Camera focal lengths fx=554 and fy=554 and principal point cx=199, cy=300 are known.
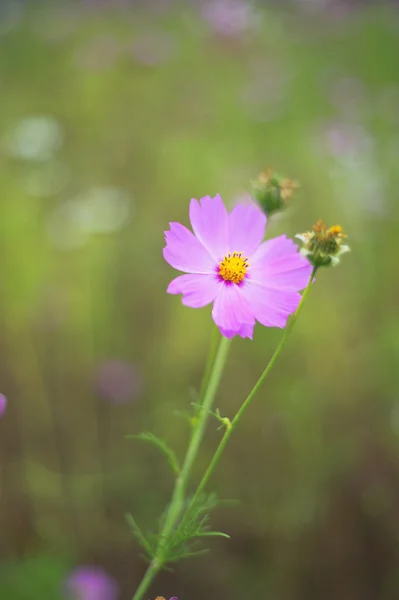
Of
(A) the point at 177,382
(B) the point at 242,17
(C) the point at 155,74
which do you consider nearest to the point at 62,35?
(C) the point at 155,74

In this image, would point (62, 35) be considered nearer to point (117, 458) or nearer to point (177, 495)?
point (117, 458)

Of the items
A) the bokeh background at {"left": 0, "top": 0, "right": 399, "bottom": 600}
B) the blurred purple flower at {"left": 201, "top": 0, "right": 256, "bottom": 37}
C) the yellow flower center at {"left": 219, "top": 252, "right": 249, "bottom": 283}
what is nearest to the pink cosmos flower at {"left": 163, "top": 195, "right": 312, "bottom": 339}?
the yellow flower center at {"left": 219, "top": 252, "right": 249, "bottom": 283}

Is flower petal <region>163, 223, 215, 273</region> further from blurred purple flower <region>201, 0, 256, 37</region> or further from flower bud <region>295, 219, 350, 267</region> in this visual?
blurred purple flower <region>201, 0, 256, 37</region>

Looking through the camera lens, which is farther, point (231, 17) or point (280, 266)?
point (231, 17)

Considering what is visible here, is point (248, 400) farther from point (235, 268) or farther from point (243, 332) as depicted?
point (235, 268)

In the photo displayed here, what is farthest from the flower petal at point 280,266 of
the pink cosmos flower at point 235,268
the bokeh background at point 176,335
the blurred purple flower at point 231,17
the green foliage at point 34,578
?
the blurred purple flower at point 231,17


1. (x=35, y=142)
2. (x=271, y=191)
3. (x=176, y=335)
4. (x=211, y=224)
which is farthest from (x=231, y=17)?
(x=211, y=224)

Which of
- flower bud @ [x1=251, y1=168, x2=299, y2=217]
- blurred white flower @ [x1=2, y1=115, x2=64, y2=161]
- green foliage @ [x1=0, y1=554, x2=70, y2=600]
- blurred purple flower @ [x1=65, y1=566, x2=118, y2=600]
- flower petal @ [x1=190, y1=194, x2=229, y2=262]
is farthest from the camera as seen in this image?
blurred white flower @ [x1=2, y1=115, x2=64, y2=161]
